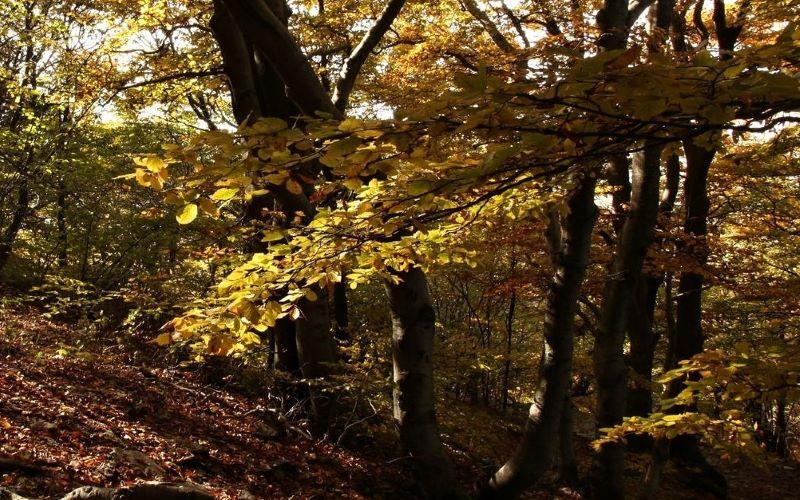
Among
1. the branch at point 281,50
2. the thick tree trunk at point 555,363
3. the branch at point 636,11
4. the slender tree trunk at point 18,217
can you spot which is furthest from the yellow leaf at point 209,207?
the slender tree trunk at point 18,217

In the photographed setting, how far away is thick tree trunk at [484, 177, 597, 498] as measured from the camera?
491cm

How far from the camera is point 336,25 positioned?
9812 millimetres

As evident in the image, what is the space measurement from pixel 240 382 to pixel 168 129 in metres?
6.68

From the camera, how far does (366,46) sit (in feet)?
16.5

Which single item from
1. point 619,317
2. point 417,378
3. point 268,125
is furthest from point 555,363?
point 268,125

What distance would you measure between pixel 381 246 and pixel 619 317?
138 inches

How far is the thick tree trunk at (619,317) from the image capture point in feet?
17.1

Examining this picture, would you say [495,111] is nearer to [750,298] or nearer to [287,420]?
[287,420]

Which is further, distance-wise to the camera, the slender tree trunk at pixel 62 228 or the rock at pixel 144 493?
the slender tree trunk at pixel 62 228

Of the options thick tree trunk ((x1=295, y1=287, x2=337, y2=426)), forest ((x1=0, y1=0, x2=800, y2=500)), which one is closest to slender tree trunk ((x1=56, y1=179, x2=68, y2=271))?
forest ((x1=0, y1=0, x2=800, y2=500))

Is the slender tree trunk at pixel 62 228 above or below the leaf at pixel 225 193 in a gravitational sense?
above

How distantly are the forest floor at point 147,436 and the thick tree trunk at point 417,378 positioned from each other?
113 cm

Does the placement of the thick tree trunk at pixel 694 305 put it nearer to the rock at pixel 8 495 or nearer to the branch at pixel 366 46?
the branch at pixel 366 46

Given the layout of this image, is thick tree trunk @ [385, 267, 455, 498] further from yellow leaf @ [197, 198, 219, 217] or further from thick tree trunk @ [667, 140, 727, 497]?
thick tree trunk @ [667, 140, 727, 497]
